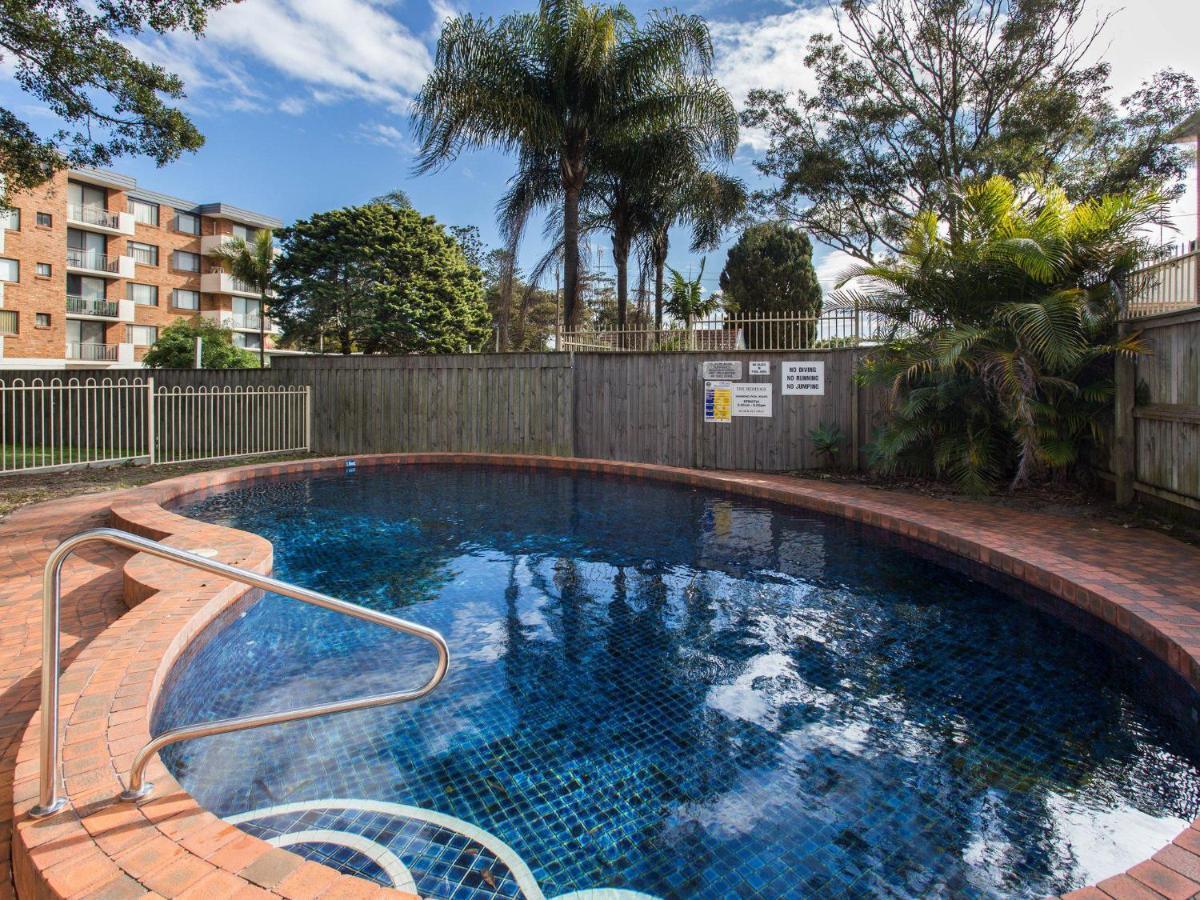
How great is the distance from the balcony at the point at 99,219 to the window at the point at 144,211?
0.88 metres

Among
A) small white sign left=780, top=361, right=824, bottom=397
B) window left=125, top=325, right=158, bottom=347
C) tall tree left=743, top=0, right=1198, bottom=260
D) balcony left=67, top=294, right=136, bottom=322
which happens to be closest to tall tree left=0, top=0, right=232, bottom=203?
small white sign left=780, top=361, right=824, bottom=397

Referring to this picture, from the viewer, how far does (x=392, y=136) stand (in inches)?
682

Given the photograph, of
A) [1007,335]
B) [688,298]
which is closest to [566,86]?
[688,298]

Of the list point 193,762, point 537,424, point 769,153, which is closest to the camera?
point 193,762

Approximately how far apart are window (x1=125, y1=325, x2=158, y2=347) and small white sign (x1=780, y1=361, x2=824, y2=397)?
105 feet

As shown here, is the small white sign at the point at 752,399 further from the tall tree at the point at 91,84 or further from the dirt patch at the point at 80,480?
the tall tree at the point at 91,84

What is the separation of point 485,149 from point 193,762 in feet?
39.7

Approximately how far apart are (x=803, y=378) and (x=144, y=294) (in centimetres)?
3341

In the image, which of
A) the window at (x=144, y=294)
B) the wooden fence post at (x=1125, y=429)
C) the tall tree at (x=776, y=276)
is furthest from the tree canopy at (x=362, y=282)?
the window at (x=144, y=294)

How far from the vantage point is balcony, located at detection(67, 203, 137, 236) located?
27781mm

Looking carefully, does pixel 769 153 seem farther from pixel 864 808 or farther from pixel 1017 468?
pixel 864 808

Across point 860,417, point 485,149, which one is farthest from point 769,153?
point 860,417

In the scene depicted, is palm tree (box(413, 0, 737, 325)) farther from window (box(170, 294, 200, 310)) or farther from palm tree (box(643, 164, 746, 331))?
window (box(170, 294, 200, 310))

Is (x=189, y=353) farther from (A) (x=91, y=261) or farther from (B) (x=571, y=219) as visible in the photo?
(A) (x=91, y=261)
